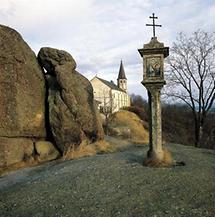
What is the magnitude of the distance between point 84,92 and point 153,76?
645cm

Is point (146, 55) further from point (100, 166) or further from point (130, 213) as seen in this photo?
point (130, 213)

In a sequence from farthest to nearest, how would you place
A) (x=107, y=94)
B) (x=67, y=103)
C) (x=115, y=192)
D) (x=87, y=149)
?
(x=107, y=94) < (x=87, y=149) < (x=67, y=103) < (x=115, y=192)

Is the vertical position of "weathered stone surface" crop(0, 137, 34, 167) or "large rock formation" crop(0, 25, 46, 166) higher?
"large rock formation" crop(0, 25, 46, 166)

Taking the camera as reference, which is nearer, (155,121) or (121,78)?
(155,121)

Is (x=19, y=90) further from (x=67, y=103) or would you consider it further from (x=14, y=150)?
(x=14, y=150)

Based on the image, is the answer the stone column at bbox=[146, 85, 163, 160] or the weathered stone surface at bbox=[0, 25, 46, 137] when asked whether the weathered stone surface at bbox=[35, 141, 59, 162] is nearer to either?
the weathered stone surface at bbox=[0, 25, 46, 137]

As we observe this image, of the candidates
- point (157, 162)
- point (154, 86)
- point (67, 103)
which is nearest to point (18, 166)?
point (67, 103)

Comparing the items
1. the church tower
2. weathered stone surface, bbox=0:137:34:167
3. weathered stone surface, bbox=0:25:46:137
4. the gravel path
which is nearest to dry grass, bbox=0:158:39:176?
weathered stone surface, bbox=0:137:34:167

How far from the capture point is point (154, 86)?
1341 centimetres

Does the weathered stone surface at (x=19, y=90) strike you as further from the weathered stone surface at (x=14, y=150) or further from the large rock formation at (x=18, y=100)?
the weathered stone surface at (x=14, y=150)

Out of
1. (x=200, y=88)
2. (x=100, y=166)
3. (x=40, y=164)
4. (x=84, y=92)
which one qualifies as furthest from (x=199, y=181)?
(x=200, y=88)

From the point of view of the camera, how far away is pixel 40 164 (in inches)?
666

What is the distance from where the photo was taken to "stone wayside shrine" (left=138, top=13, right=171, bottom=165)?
1337 centimetres

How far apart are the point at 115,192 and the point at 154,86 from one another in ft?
Result: 15.9
